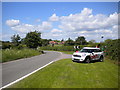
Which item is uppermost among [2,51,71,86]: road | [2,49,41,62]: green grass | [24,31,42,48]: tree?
[24,31,42,48]: tree

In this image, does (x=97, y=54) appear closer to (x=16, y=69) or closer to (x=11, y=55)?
(x=16, y=69)

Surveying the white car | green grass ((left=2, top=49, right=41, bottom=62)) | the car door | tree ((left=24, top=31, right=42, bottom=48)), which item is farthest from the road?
tree ((left=24, top=31, right=42, bottom=48))

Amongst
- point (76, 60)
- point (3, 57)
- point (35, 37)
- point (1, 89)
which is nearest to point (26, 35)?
point (35, 37)

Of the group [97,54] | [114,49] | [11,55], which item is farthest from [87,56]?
[11,55]

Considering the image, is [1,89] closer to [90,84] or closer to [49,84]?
[49,84]

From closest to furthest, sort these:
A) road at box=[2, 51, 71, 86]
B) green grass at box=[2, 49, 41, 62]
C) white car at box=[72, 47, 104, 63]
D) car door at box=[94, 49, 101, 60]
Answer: road at box=[2, 51, 71, 86] → white car at box=[72, 47, 104, 63] → car door at box=[94, 49, 101, 60] → green grass at box=[2, 49, 41, 62]

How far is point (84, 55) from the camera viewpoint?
12.8m

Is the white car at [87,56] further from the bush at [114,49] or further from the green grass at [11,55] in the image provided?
the green grass at [11,55]

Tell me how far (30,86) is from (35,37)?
31582mm

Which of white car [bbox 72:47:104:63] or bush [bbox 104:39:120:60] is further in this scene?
bush [bbox 104:39:120:60]

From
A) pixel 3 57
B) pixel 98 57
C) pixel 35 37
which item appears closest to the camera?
pixel 98 57

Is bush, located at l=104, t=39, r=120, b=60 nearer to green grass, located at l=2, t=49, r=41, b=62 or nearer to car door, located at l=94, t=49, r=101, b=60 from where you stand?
car door, located at l=94, t=49, r=101, b=60

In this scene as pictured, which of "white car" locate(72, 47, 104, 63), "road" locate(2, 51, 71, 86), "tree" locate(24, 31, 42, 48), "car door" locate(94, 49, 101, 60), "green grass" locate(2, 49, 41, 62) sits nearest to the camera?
"road" locate(2, 51, 71, 86)

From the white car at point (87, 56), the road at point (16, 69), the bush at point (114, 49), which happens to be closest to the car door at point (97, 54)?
the white car at point (87, 56)
